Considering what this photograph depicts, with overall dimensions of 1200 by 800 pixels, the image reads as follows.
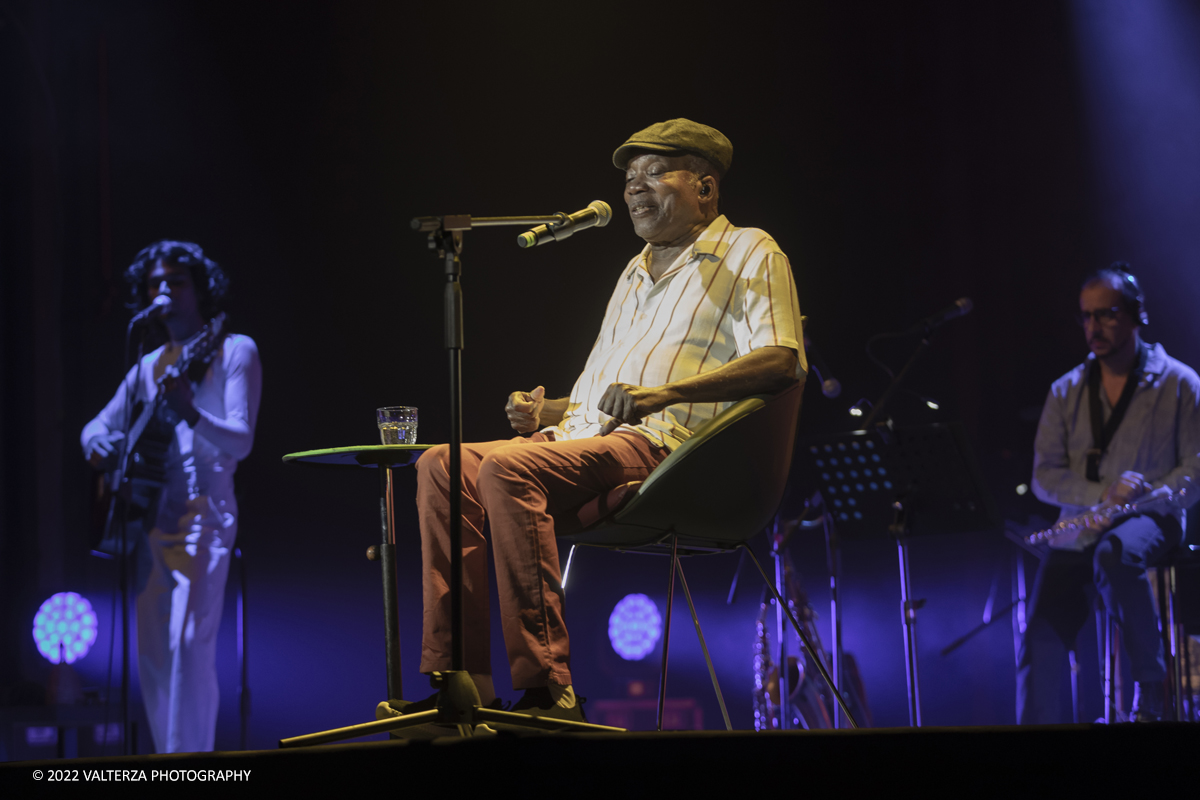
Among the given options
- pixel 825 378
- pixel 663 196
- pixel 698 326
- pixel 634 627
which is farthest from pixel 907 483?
pixel 634 627

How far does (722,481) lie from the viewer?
202 centimetres

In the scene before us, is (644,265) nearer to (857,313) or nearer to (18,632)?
(857,313)

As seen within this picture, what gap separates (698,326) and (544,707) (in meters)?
0.90

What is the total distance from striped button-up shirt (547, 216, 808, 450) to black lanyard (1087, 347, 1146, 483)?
88.1 inches

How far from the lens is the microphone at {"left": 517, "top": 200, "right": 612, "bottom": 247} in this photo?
5.80 ft

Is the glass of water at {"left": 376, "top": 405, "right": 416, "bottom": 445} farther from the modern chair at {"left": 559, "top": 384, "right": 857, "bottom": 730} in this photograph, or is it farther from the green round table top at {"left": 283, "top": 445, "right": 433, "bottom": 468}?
the modern chair at {"left": 559, "top": 384, "right": 857, "bottom": 730}

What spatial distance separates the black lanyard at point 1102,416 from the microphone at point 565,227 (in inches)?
108

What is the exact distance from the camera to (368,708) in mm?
4051

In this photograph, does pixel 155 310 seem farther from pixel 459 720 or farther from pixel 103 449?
pixel 459 720

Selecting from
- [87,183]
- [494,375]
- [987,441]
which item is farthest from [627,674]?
[87,183]

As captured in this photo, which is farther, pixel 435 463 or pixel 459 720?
pixel 435 463

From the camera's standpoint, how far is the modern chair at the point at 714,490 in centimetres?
196

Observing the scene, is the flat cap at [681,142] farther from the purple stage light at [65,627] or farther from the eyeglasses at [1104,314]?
the purple stage light at [65,627]

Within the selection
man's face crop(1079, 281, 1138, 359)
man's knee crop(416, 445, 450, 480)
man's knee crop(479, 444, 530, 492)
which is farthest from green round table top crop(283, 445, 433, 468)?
man's face crop(1079, 281, 1138, 359)
